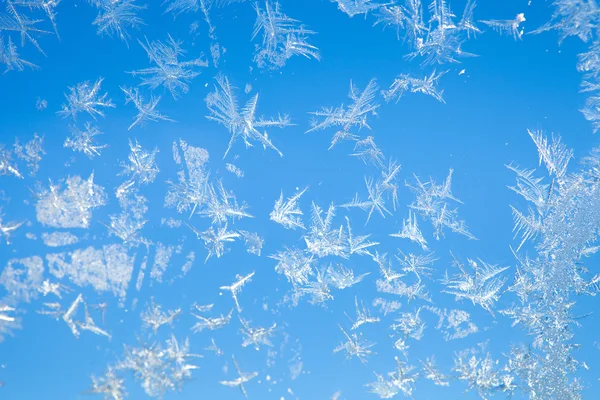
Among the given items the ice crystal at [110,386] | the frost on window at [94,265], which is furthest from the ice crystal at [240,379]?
the frost on window at [94,265]

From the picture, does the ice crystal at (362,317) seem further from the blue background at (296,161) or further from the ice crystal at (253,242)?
the ice crystal at (253,242)

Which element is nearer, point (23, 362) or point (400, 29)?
point (400, 29)

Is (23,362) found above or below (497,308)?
above

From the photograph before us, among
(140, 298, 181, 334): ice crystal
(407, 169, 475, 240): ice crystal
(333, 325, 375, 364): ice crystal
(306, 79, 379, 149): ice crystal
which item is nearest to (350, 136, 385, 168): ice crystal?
(306, 79, 379, 149): ice crystal

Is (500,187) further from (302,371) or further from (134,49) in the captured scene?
(134,49)

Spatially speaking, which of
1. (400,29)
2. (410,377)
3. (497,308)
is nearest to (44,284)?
(410,377)

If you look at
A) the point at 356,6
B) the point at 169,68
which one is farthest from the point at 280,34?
the point at 169,68
